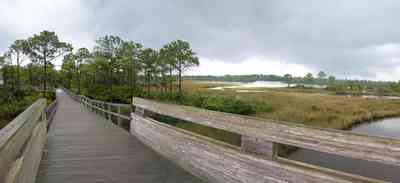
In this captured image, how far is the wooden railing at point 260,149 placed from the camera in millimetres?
2043

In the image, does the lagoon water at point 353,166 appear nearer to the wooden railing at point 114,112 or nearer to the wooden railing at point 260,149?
the wooden railing at point 114,112

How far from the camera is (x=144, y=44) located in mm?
49188

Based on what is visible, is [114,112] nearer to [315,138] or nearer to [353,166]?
[353,166]

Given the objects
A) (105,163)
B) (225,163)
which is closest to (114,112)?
(105,163)

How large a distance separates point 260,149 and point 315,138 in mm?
627

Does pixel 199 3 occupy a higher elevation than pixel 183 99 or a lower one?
higher

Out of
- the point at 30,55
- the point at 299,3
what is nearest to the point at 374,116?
the point at 299,3

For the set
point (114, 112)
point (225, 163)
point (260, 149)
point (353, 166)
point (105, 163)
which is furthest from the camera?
point (114, 112)

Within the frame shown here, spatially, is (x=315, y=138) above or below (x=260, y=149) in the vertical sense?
above

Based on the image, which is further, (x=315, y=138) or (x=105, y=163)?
(x=105, y=163)

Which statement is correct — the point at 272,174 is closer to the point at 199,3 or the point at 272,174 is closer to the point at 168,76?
the point at 199,3

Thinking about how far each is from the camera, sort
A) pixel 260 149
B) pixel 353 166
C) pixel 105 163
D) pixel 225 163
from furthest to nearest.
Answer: pixel 353 166
pixel 105 163
pixel 225 163
pixel 260 149

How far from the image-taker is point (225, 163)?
10.7ft

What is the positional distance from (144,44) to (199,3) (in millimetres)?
34952
